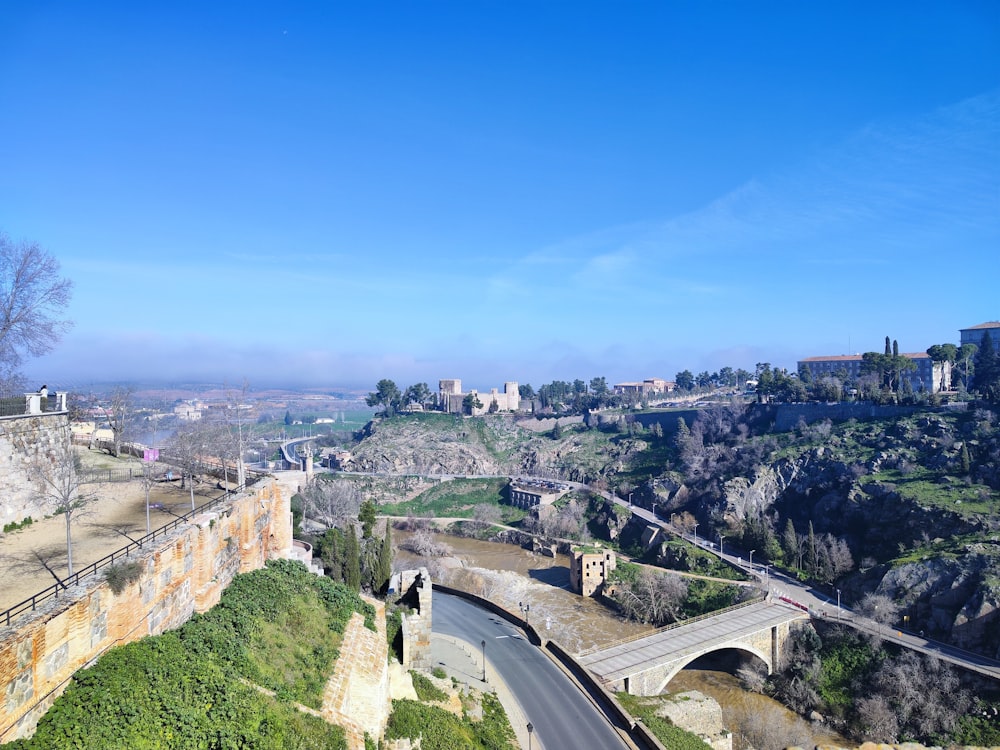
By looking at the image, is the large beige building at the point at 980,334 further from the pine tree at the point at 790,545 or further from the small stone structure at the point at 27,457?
the small stone structure at the point at 27,457

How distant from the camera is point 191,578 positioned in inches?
539

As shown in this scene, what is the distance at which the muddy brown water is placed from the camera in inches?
1209

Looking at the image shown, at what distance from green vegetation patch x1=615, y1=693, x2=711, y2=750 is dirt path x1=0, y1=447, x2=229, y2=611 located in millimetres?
19353

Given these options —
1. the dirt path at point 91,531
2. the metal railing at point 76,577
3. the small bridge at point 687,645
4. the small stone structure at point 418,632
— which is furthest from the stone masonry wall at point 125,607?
the small bridge at point 687,645

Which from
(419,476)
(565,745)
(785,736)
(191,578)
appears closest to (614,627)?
(785,736)

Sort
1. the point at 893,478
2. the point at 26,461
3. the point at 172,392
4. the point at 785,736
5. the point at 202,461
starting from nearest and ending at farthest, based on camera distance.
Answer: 1. the point at 26,461
2. the point at 202,461
3. the point at 785,736
4. the point at 893,478
5. the point at 172,392

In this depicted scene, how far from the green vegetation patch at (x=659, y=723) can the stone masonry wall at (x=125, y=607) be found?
17.4 m

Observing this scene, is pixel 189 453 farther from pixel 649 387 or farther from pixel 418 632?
pixel 649 387

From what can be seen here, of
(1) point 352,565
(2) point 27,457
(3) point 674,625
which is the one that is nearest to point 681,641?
(3) point 674,625

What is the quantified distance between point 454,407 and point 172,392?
5409 centimetres

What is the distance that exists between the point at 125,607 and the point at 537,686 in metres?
19.4

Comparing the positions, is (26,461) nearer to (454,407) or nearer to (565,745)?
(565,745)

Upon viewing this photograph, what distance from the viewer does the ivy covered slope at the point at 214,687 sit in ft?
28.2

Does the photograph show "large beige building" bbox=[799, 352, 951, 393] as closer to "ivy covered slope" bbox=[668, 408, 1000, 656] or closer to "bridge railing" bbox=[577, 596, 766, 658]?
"ivy covered slope" bbox=[668, 408, 1000, 656]
